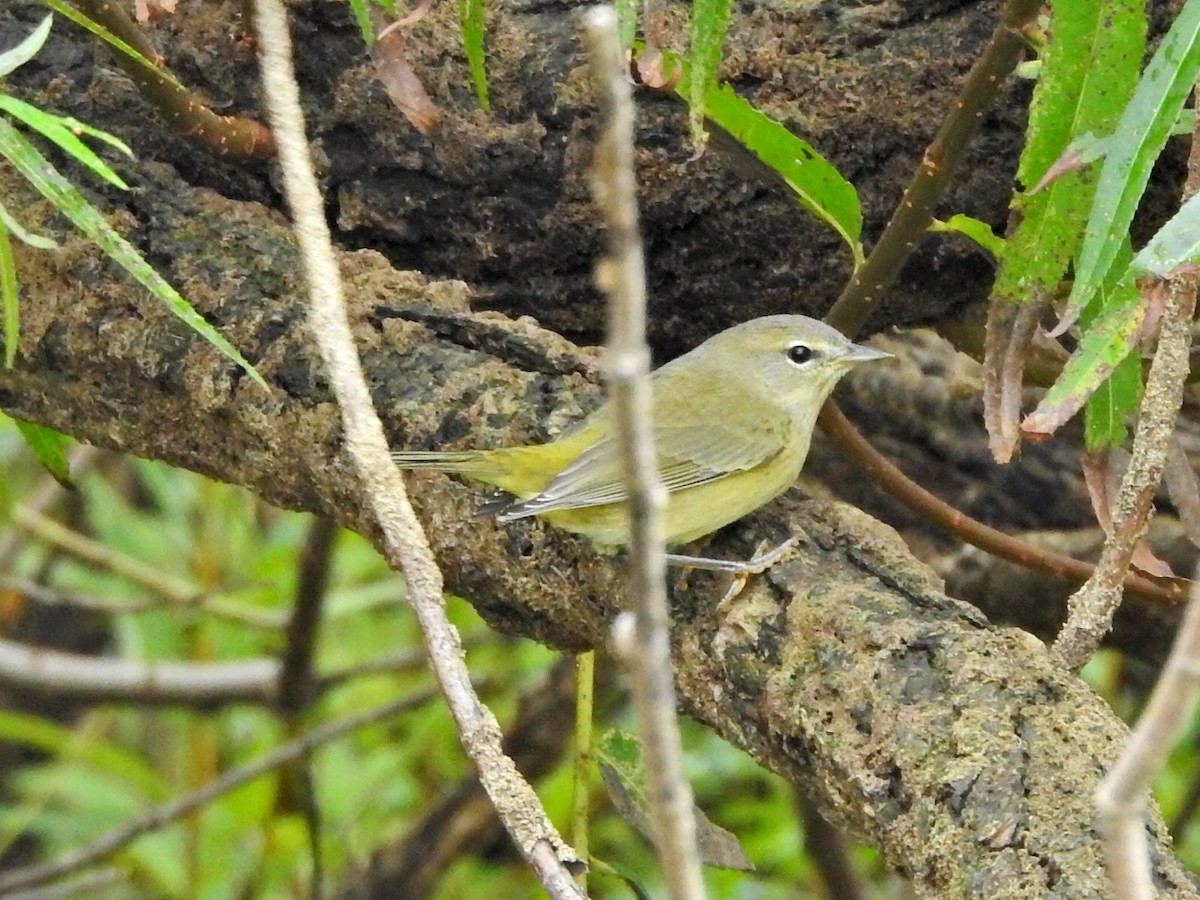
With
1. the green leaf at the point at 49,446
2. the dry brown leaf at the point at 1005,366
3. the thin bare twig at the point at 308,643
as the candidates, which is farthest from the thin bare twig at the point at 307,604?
the dry brown leaf at the point at 1005,366

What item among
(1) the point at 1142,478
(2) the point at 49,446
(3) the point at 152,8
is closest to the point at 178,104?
(3) the point at 152,8

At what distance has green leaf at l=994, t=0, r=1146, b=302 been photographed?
193 cm

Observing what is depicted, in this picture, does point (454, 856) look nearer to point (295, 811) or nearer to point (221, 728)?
point (295, 811)

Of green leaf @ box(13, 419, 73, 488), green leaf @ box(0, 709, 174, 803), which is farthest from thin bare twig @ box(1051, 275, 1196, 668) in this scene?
green leaf @ box(0, 709, 174, 803)

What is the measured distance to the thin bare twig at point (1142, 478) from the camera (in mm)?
1726

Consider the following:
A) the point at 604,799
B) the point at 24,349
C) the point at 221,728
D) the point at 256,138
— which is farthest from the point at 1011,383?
the point at 221,728

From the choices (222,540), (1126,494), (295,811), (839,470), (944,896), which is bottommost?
(295,811)

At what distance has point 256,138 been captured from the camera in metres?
2.46

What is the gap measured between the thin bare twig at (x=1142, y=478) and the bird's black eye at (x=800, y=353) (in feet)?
2.94

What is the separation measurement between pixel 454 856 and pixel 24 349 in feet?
6.33

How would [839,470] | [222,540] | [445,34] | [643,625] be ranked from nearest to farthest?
[643,625] < [445,34] < [839,470] < [222,540]

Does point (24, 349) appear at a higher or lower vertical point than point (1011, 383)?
lower

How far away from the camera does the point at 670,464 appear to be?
273 centimetres

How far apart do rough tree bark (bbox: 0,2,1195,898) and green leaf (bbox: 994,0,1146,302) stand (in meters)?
0.42
